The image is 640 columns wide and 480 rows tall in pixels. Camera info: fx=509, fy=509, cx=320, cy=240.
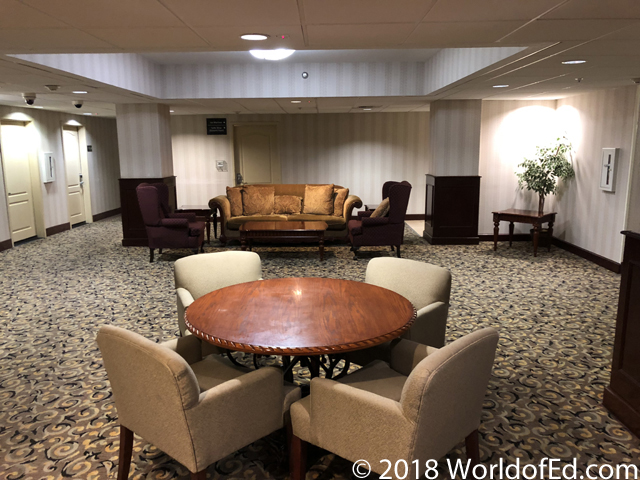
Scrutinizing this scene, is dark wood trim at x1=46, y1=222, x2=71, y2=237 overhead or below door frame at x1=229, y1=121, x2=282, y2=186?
below

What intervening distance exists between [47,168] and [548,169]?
9.36 metres

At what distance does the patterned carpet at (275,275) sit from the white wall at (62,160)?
93.8 inches

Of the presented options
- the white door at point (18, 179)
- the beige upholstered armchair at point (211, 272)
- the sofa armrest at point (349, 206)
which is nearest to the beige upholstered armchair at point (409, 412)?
the beige upholstered armchair at point (211, 272)

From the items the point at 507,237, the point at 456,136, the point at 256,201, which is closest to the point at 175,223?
the point at 256,201

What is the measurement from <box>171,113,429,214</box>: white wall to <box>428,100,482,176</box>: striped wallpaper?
10.4 feet

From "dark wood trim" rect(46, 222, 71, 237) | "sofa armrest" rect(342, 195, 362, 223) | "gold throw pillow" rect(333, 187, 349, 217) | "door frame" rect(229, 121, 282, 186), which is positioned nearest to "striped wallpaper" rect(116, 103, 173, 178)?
"dark wood trim" rect(46, 222, 71, 237)

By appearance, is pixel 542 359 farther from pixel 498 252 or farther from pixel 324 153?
pixel 324 153

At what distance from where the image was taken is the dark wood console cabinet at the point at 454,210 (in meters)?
8.82

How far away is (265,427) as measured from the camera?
2.42 m

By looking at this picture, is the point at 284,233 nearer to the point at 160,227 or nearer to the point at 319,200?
the point at 319,200

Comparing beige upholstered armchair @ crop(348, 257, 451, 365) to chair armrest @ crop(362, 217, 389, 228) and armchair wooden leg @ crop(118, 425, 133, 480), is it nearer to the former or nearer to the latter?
armchair wooden leg @ crop(118, 425, 133, 480)

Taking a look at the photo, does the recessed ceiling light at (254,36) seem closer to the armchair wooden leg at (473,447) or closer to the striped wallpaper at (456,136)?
the armchair wooden leg at (473,447)

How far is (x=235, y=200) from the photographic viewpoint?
913 cm

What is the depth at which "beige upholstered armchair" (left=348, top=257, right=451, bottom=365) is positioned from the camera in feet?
10.2
